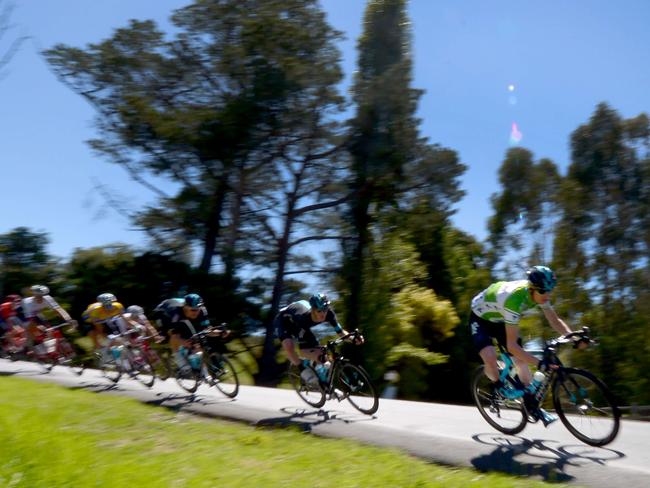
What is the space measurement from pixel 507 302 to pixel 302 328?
145 inches

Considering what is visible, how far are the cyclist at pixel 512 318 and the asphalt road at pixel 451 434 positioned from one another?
0.59m

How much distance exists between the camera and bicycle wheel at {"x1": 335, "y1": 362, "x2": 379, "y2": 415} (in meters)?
9.34

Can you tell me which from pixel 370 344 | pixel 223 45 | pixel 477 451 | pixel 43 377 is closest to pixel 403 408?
pixel 477 451

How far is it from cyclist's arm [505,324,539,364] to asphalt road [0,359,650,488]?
92 centimetres

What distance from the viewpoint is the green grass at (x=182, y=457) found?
5.42 m

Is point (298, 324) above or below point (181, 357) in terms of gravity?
above

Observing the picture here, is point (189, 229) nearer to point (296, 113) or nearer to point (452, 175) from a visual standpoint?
point (296, 113)

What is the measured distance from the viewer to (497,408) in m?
7.81

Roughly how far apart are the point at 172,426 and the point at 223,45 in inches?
850

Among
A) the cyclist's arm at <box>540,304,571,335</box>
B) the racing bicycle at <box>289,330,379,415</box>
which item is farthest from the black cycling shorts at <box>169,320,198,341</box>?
the cyclist's arm at <box>540,304,571,335</box>

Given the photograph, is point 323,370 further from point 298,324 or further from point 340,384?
point 298,324

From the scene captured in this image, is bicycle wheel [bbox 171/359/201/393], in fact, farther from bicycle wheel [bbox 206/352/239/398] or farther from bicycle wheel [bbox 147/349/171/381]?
bicycle wheel [bbox 147/349/171/381]

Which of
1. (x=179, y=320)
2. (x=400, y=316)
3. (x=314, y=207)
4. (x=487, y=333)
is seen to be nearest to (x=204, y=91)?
(x=314, y=207)

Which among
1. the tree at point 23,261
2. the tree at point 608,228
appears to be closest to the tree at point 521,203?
the tree at point 608,228
